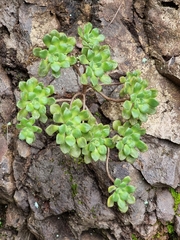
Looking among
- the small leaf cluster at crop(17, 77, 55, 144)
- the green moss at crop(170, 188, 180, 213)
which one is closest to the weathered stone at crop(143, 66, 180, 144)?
the green moss at crop(170, 188, 180, 213)

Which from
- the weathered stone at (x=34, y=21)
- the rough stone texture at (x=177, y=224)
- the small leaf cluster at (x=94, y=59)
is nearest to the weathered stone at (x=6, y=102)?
the weathered stone at (x=34, y=21)

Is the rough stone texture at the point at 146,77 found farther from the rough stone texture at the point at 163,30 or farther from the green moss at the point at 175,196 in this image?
the green moss at the point at 175,196

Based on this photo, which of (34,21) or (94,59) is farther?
(34,21)

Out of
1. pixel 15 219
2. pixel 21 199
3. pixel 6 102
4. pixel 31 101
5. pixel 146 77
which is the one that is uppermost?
pixel 146 77

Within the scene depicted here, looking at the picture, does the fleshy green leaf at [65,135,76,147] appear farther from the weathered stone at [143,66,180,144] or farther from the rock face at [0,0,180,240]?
the weathered stone at [143,66,180,144]

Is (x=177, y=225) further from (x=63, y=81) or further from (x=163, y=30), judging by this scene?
(x=163, y=30)

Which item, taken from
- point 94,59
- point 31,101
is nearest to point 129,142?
point 94,59

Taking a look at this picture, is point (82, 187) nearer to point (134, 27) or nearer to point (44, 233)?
point (44, 233)

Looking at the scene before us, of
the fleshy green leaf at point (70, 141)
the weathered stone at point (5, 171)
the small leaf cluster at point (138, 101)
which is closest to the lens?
the fleshy green leaf at point (70, 141)
